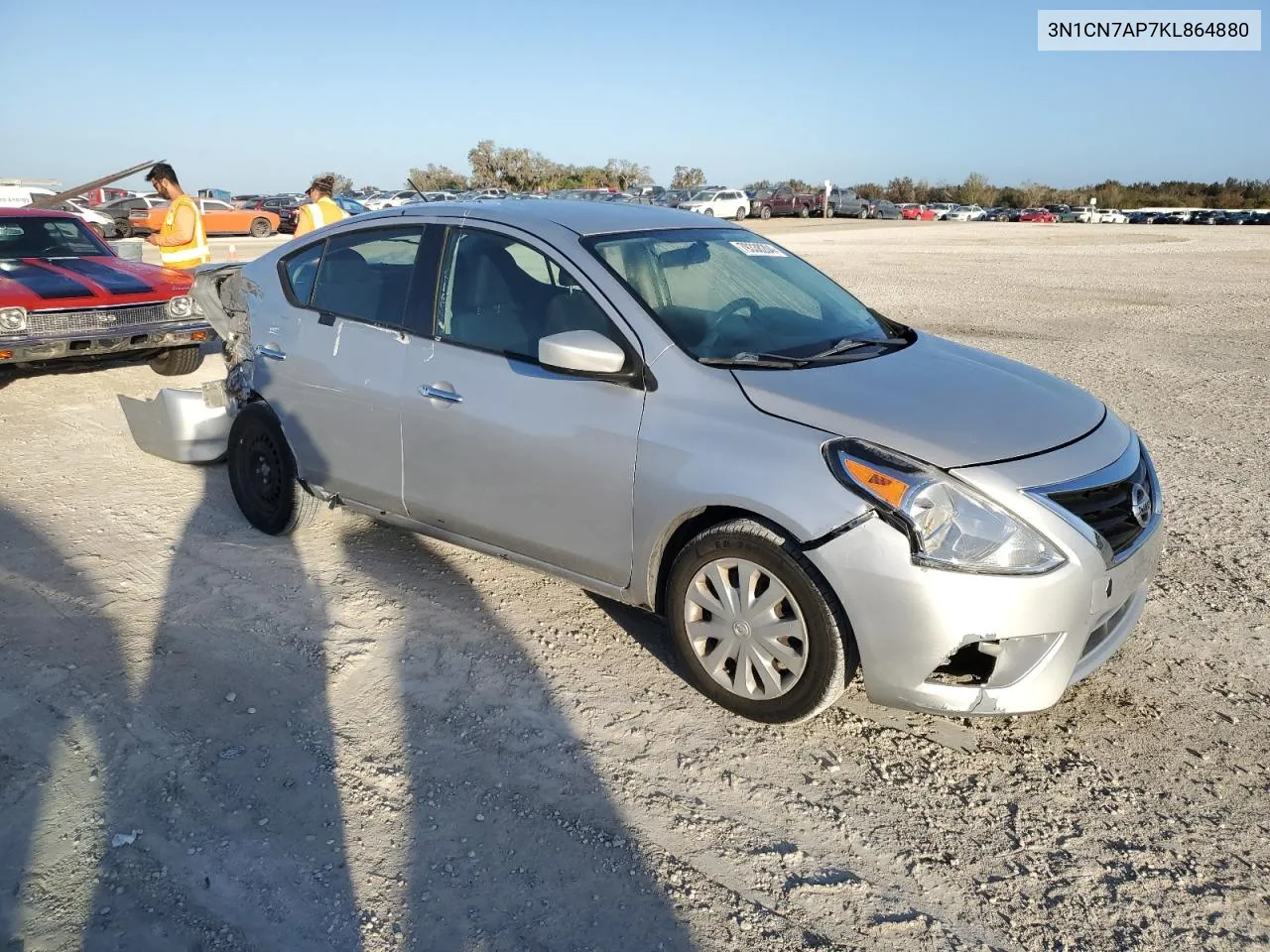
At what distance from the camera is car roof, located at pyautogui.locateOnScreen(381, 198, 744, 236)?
4.33 meters

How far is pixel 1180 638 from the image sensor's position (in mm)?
4203

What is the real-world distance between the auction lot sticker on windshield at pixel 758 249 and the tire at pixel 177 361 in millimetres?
6538

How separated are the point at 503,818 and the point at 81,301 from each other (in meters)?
6.95

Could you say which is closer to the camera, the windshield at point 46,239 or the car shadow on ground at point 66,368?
the car shadow on ground at point 66,368

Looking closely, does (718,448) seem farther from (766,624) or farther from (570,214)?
(570,214)

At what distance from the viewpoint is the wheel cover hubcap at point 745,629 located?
3402 millimetres

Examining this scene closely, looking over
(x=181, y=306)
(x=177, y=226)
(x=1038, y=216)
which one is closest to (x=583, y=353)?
(x=181, y=306)

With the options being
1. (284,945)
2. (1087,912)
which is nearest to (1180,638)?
(1087,912)

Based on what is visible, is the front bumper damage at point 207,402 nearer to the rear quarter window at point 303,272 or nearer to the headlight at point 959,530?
the rear quarter window at point 303,272

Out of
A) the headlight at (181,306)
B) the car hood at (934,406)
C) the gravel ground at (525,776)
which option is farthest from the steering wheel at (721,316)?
the headlight at (181,306)

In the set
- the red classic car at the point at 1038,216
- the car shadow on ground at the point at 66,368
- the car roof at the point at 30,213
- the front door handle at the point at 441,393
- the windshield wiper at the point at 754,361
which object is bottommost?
the car shadow on ground at the point at 66,368

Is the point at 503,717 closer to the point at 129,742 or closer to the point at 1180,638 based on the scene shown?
the point at 129,742

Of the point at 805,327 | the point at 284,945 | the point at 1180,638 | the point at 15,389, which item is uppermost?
the point at 805,327

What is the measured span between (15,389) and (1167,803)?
9.47 metres
